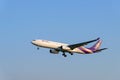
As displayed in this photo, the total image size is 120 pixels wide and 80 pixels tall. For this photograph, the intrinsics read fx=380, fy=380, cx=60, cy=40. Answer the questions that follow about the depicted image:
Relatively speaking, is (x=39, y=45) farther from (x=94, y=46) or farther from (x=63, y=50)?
(x=94, y=46)

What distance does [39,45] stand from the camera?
138 m

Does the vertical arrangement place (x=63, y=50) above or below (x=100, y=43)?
below

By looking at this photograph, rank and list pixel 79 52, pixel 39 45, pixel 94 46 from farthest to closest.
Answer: pixel 94 46, pixel 79 52, pixel 39 45

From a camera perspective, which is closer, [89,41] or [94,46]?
[89,41]

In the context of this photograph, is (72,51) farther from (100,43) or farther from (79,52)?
(100,43)

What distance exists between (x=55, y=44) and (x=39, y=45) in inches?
257

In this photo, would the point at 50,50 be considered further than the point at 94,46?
No

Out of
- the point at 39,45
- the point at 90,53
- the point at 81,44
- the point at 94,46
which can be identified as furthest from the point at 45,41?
the point at 94,46

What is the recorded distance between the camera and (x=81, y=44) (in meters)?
143

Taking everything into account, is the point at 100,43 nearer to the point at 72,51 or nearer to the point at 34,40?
the point at 72,51

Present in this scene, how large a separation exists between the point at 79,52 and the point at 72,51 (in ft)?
20.6

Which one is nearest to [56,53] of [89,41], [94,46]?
[89,41]

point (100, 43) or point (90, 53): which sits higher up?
point (100, 43)

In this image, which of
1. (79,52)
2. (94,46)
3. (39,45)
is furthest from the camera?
(94,46)
